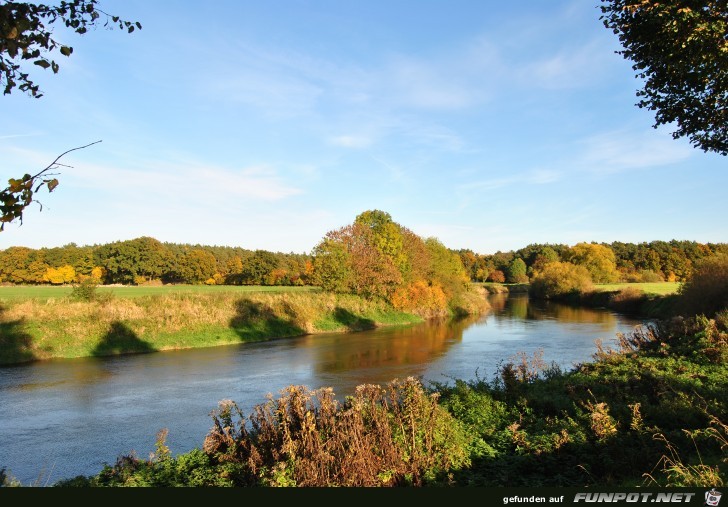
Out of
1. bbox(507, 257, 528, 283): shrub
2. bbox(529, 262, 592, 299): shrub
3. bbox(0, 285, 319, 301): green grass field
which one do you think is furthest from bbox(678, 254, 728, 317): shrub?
bbox(507, 257, 528, 283): shrub

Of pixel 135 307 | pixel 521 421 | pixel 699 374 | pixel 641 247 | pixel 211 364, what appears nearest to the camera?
pixel 521 421

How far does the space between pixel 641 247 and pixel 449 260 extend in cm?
7443

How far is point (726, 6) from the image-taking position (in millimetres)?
9039

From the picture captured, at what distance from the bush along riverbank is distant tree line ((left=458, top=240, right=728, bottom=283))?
72014 mm

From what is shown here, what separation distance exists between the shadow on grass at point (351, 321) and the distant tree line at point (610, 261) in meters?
51.6

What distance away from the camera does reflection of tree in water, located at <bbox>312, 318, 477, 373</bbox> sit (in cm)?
2328

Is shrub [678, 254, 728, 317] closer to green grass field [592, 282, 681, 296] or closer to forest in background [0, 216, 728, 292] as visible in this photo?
green grass field [592, 282, 681, 296]

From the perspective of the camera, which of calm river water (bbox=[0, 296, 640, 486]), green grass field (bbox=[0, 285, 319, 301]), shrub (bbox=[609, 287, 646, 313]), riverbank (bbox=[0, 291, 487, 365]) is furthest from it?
shrub (bbox=[609, 287, 646, 313])

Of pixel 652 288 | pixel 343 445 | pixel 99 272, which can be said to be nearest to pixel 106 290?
pixel 343 445

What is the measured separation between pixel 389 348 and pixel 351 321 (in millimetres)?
12475

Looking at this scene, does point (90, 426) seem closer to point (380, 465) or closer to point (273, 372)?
point (273, 372)

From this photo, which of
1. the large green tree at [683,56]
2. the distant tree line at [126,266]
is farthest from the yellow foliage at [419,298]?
the large green tree at [683,56]

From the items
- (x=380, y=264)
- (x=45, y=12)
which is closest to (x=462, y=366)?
(x=45, y=12)

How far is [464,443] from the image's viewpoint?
28.3 feet
